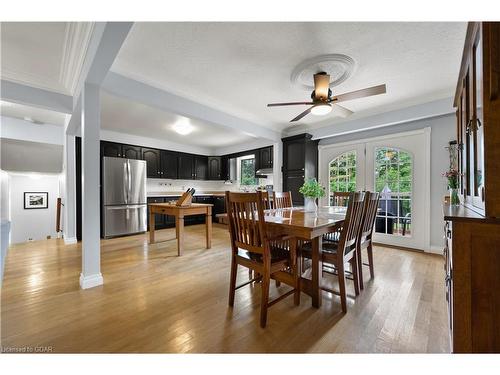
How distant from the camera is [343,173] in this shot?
14.1 feet

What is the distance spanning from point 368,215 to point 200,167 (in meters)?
5.30

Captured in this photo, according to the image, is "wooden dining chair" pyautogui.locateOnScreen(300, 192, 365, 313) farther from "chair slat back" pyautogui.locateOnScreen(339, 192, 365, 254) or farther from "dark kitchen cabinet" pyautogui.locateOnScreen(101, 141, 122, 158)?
"dark kitchen cabinet" pyautogui.locateOnScreen(101, 141, 122, 158)

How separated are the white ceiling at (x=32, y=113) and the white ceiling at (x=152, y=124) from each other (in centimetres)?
72

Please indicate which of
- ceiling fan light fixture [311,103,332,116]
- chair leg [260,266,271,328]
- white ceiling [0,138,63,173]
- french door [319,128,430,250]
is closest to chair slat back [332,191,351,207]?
french door [319,128,430,250]

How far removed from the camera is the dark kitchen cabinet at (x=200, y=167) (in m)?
6.59

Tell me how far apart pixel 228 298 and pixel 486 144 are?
79.3 inches

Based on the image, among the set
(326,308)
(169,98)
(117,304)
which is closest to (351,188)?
(326,308)

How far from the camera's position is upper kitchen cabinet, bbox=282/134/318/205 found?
441cm

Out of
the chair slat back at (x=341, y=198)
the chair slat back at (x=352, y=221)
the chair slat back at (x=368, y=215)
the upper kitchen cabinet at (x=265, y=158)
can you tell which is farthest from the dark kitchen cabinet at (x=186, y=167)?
the chair slat back at (x=352, y=221)

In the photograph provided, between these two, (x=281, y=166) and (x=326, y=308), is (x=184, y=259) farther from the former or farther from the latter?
(x=281, y=166)

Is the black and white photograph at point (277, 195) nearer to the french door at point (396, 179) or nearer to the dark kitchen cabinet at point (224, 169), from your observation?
the french door at point (396, 179)

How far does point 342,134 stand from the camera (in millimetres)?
4215

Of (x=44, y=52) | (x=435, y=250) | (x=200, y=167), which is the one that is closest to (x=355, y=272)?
(x=435, y=250)

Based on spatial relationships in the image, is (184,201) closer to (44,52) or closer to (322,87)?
(44,52)
